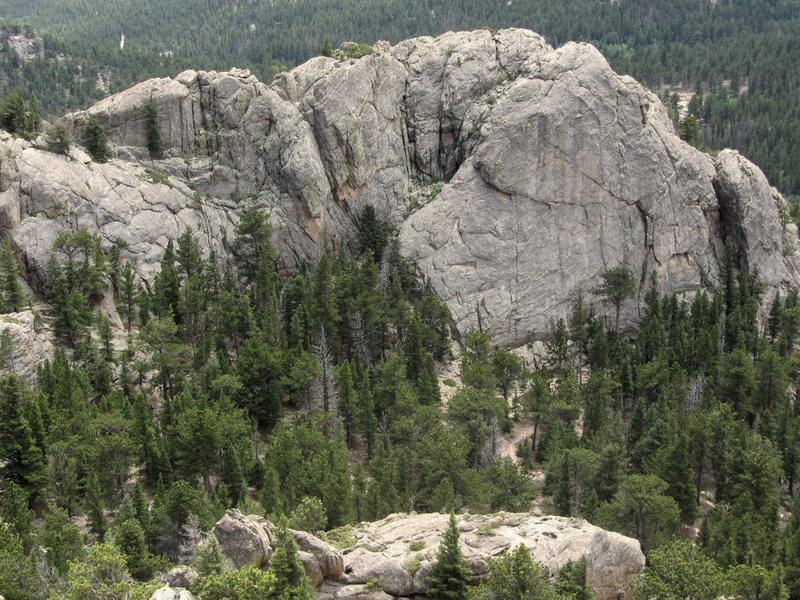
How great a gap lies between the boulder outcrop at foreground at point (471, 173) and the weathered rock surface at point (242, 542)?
69722mm

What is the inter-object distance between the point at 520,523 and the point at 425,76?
88.2 m

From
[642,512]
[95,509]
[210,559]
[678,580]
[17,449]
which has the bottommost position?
[642,512]

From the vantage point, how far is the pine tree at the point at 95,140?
104125mm

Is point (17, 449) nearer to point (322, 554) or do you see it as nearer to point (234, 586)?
point (322, 554)

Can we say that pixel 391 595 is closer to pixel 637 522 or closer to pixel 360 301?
pixel 637 522

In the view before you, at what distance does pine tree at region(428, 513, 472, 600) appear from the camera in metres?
39.0

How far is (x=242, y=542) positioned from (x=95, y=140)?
79.6 metres

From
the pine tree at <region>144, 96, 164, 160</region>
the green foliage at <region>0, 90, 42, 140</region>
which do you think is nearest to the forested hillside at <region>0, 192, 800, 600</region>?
the pine tree at <region>144, 96, 164, 160</region>

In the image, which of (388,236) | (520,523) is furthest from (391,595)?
(388,236)

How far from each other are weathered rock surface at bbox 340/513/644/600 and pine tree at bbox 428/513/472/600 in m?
1.05

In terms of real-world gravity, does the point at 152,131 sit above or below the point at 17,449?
above

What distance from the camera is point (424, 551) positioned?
1665 inches

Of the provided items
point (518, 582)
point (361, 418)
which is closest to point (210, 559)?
point (518, 582)

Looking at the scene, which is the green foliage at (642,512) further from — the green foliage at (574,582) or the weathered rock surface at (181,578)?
the weathered rock surface at (181,578)
